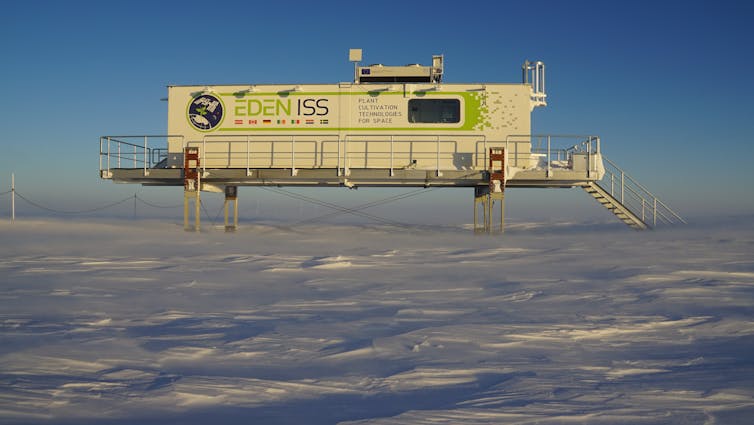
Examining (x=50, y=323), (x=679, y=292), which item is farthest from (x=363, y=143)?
(x=50, y=323)

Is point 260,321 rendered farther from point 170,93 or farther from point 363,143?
point 170,93

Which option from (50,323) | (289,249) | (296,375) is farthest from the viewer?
(289,249)

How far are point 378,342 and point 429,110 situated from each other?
13.8 metres

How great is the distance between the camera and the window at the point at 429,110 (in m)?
18.5

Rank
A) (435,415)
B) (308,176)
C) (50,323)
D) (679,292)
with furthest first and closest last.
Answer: (308,176)
(679,292)
(50,323)
(435,415)

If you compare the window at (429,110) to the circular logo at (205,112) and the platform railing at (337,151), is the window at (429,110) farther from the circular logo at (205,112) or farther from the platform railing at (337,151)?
the circular logo at (205,112)

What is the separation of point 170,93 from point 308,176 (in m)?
5.25

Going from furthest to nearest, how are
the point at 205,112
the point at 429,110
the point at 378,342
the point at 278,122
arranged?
the point at 205,112
the point at 278,122
the point at 429,110
the point at 378,342

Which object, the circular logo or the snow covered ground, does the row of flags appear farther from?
the snow covered ground

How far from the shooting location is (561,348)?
211 inches

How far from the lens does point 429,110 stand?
18578 millimetres

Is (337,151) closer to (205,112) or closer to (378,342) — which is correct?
(205,112)

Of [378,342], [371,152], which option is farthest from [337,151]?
[378,342]

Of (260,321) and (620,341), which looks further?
(260,321)
